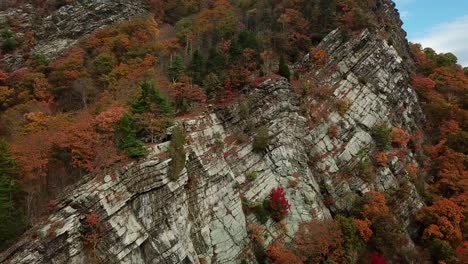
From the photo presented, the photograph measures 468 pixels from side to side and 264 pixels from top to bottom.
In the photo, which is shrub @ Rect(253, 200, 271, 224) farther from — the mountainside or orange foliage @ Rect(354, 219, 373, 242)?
orange foliage @ Rect(354, 219, 373, 242)

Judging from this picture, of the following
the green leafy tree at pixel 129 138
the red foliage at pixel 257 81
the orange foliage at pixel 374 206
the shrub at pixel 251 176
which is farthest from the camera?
the red foliage at pixel 257 81

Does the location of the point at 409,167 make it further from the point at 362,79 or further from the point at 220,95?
the point at 220,95

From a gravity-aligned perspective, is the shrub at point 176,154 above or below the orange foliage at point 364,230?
above

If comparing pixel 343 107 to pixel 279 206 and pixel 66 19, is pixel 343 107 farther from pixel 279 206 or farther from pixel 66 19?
pixel 66 19

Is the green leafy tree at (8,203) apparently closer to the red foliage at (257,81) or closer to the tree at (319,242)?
the tree at (319,242)

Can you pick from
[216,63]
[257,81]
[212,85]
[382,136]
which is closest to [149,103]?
[212,85]

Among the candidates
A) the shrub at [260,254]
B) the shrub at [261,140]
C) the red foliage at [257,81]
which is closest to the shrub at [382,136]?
the red foliage at [257,81]

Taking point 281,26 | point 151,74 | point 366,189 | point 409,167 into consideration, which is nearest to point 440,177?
point 409,167
